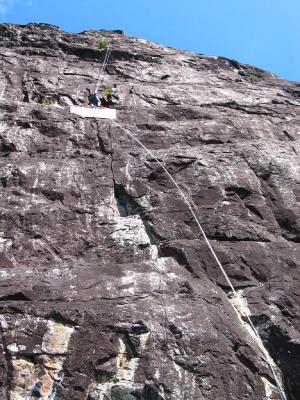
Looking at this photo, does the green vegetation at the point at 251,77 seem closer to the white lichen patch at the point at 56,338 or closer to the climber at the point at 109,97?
the climber at the point at 109,97

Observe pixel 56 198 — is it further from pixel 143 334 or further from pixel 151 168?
pixel 143 334

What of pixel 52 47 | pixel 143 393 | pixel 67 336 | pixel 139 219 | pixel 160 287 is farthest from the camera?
pixel 52 47

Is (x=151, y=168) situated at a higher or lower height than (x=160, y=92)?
lower

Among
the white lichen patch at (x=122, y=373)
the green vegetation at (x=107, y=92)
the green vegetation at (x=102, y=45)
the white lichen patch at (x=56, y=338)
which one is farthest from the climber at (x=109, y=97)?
the white lichen patch at (x=122, y=373)

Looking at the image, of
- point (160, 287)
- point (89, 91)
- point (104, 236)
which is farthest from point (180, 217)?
point (89, 91)

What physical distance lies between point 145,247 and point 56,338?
121 inches

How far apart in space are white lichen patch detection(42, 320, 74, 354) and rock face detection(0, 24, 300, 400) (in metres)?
0.02

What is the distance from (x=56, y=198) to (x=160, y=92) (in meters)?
8.49

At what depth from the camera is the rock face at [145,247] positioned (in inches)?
299

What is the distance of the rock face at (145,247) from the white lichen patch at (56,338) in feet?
0.05

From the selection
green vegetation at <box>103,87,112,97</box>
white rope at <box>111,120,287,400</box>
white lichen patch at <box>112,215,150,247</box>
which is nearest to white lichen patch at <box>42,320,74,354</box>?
white lichen patch at <box>112,215,150,247</box>

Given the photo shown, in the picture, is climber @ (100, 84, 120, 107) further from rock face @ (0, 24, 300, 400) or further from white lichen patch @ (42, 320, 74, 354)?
white lichen patch @ (42, 320, 74, 354)

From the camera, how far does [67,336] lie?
786 centimetres

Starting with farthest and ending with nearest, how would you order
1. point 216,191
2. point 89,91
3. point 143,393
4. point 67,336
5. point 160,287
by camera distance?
1. point 89,91
2. point 216,191
3. point 160,287
4. point 67,336
5. point 143,393
